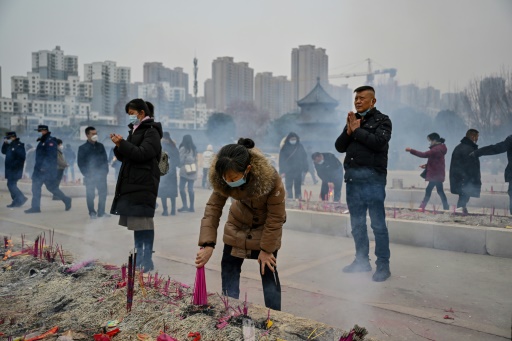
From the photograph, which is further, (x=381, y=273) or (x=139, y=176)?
(x=381, y=273)

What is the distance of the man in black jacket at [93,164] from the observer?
29.9 feet

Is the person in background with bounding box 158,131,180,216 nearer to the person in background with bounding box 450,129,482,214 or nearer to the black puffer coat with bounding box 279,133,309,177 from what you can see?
the black puffer coat with bounding box 279,133,309,177

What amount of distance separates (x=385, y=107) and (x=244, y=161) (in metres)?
35.8

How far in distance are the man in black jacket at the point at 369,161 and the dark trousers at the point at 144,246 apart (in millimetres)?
2251

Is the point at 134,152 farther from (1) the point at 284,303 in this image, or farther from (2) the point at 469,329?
(2) the point at 469,329

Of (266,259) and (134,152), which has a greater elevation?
(134,152)

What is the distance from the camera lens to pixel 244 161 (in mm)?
2926

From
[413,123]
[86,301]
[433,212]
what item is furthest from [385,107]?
[86,301]

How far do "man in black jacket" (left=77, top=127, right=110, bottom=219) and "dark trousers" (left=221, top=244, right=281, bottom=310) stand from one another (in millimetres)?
6411

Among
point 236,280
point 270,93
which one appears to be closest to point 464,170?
point 236,280

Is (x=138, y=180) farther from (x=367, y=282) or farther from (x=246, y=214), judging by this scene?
(x=367, y=282)

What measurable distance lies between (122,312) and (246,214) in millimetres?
1098

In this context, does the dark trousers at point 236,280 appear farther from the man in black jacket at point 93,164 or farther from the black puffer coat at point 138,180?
the man in black jacket at point 93,164

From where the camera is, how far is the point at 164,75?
59.2 metres
